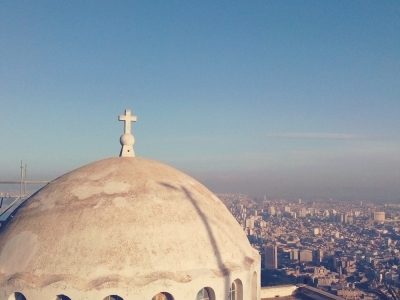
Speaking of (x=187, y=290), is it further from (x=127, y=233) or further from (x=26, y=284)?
(x=26, y=284)

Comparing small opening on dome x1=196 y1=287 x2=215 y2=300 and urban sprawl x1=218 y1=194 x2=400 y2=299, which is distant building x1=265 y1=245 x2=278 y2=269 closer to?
urban sprawl x1=218 y1=194 x2=400 y2=299

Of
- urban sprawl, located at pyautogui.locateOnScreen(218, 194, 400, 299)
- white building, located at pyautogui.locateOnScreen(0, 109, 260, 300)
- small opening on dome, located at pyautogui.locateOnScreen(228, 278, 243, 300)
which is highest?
white building, located at pyautogui.locateOnScreen(0, 109, 260, 300)

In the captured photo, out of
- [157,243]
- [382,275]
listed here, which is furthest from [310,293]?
[382,275]

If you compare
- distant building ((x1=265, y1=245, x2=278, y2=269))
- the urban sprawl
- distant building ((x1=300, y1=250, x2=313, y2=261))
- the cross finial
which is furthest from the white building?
distant building ((x1=300, y1=250, x2=313, y2=261))

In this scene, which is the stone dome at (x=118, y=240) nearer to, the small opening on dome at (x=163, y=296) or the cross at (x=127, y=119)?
the small opening on dome at (x=163, y=296)

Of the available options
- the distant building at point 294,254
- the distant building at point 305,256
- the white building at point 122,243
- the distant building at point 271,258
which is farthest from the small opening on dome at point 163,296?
the distant building at point 305,256

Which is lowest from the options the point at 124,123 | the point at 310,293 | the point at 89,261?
the point at 310,293
